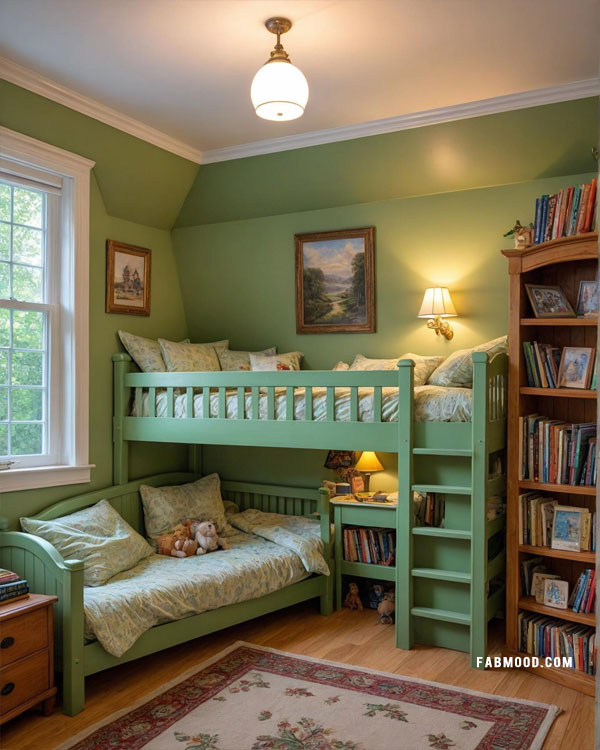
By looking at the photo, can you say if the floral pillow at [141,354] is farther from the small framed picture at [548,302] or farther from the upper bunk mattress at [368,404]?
the small framed picture at [548,302]

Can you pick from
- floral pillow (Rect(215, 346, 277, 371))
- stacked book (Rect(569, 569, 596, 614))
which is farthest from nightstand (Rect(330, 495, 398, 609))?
floral pillow (Rect(215, 346, 277, 371))

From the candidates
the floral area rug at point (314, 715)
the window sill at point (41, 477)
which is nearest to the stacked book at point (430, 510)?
the floral area rug at point (314, 715)

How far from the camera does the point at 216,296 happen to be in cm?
484

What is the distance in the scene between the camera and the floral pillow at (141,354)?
421 cm

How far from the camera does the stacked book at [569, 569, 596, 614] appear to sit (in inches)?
124

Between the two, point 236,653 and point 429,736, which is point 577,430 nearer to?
point 429,736

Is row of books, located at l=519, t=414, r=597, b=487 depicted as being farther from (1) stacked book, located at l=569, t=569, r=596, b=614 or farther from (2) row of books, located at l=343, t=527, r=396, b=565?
(2) row of books, located at l=343, t=527, r=396, b=565

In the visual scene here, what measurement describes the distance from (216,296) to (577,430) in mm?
2582

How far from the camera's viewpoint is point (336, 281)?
443cm

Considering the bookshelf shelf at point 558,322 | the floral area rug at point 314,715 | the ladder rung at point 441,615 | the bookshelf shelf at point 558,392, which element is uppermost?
the bookshelf shelf at point 558,322

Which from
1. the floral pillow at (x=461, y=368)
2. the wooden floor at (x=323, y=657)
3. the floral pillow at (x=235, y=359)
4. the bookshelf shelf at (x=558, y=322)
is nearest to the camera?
the wooden floor at (x=323, y=657)

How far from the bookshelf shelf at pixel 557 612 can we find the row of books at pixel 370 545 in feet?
2.65

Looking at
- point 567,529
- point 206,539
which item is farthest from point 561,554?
point 206,539

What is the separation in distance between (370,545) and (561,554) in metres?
1.11
